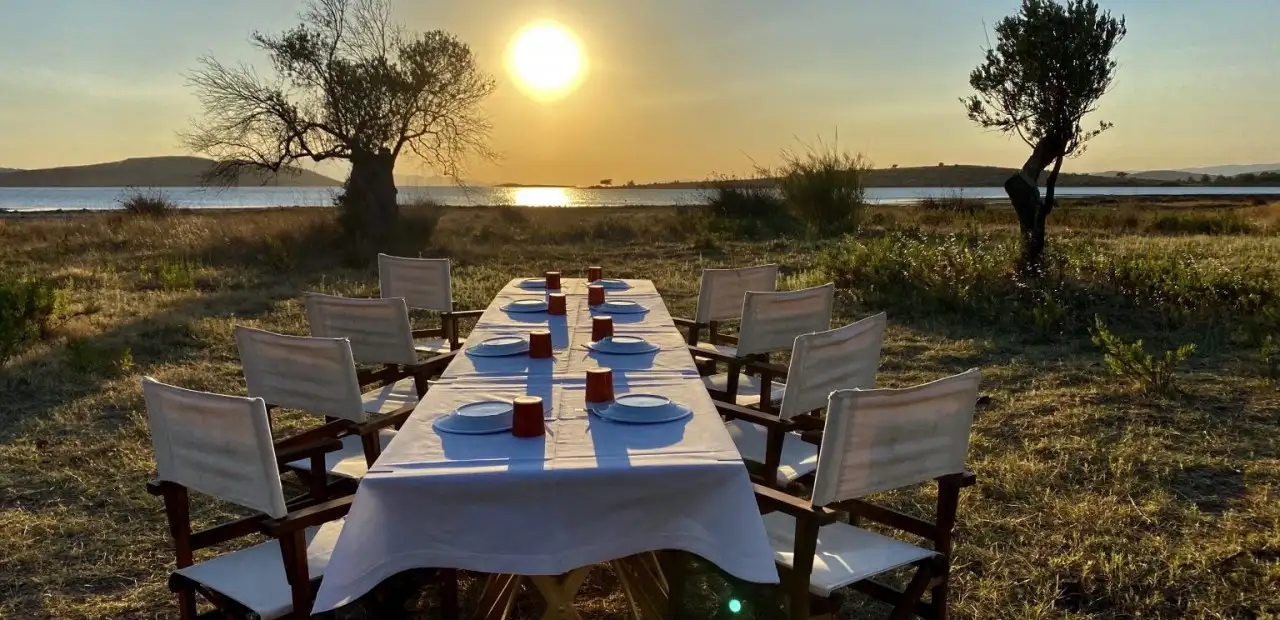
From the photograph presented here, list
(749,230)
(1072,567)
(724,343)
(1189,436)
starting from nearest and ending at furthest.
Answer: (1072,567) < (1189,436) < (724,343) < (749,230)

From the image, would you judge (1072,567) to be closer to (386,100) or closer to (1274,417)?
(1274,417)

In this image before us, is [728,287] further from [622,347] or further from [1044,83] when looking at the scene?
[1044,83]

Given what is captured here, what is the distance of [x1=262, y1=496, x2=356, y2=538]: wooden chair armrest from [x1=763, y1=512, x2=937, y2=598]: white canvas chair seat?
979 mm

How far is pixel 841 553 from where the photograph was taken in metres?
2.05

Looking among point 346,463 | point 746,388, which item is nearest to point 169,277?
point 346,463

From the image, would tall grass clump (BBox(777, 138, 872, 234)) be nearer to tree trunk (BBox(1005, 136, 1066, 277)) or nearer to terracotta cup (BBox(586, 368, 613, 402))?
tree trunk (BBox(1005, 136, 1066, 277))

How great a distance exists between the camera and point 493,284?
9062 millimetres

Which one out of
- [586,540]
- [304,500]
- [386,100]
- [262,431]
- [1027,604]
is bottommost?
[1027,604]

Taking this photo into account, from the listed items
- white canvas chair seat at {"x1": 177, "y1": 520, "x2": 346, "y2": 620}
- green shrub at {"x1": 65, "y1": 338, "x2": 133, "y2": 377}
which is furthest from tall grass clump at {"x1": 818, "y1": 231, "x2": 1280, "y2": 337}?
green shrub at {"x1": 65, "y1": 338, "x2": 133, "y2": 377}

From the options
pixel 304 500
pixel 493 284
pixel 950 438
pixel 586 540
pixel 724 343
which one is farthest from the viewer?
pixel 493 284

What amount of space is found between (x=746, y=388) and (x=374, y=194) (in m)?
12.1

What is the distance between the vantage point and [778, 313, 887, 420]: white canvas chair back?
100 inches

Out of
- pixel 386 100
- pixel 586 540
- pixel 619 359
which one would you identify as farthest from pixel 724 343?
pixel 386 100

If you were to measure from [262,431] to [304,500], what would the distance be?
740mm
